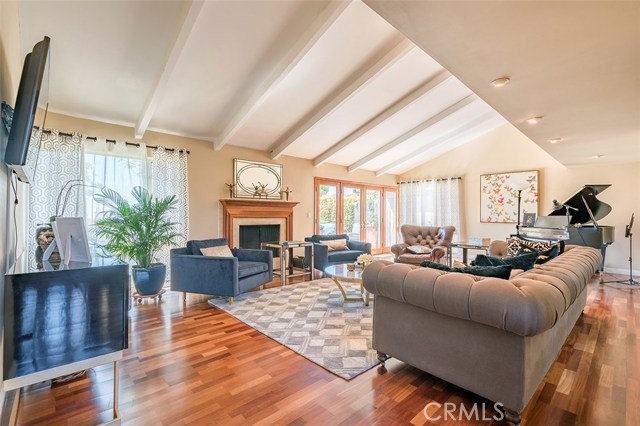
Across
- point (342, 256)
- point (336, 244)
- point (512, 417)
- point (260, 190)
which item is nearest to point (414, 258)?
point (342, 256)

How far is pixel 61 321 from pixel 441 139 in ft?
23.8

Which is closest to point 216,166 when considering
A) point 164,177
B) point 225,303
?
point 164,177

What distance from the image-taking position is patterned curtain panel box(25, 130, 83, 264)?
3.50 metres

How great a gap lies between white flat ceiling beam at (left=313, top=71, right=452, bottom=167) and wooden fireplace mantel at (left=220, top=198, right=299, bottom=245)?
129 centimetres

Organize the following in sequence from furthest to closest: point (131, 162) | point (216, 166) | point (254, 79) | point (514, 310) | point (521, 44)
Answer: point (216, 166)
point (131, 162)
point (254, 79)
point (521, 44)
point (514, 310)

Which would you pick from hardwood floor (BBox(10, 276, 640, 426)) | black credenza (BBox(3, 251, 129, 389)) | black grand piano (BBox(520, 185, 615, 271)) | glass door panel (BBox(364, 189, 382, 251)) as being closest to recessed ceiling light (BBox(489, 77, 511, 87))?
hardwood floor (BBox(10, 276, 640, 426))

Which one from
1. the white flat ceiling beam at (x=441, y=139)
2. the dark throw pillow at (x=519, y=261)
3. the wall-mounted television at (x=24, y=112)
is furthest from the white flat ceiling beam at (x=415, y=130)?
the wall-mounted television at (x=24, y=112)

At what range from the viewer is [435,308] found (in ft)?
5.98

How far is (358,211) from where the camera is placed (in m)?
7.90

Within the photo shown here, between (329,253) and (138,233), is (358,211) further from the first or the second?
Result: (138,233)

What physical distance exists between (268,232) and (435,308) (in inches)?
175

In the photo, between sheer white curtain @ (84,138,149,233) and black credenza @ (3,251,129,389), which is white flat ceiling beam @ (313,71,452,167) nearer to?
sheer white curtain @ (84,138,149,233)

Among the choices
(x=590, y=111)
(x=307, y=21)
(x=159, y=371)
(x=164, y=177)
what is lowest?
(x=159, y=371)

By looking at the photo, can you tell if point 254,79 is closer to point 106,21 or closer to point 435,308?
point 106,21
